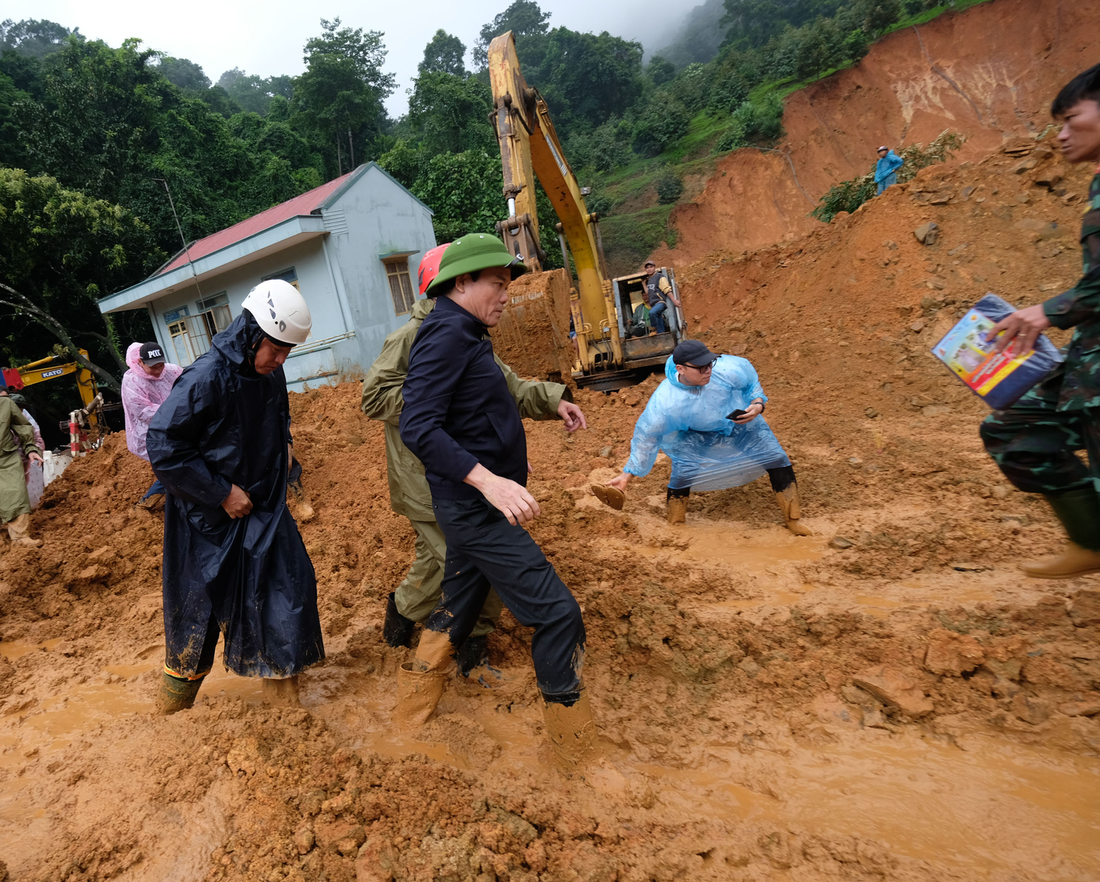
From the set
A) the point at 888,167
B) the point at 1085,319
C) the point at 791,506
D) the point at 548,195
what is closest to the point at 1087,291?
the point at 1085,319

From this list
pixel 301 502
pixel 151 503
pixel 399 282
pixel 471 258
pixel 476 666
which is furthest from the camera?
pixel 399 282

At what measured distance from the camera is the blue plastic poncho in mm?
4145

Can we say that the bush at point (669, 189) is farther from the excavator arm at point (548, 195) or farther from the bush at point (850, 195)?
the excavator arm at point (548, 195)

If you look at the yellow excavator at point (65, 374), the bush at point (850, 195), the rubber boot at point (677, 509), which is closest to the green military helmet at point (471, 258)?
the rubber boot at point (677, 509)

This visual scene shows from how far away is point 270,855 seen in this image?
1.82 m

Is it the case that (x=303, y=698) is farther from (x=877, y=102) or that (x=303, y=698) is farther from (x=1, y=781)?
(x=877, y=102)

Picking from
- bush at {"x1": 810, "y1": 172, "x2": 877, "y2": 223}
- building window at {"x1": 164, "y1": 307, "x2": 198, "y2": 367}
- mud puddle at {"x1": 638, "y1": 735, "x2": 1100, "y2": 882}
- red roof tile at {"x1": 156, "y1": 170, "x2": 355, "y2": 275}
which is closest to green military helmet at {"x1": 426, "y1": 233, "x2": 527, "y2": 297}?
mud puddle at {"x1": 638, "y1": 735, "x2": 1100, "y2": 882}

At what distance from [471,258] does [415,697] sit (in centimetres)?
178

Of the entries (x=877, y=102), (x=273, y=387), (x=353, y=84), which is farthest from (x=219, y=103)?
(x=273, y=387)

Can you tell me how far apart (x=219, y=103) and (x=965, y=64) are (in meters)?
34.9

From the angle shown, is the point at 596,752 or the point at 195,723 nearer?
the point at 596,752

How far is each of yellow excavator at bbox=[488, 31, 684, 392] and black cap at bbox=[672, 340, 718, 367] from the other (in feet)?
8.42

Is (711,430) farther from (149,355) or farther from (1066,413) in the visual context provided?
(149,355)

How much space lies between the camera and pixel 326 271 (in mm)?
12938
